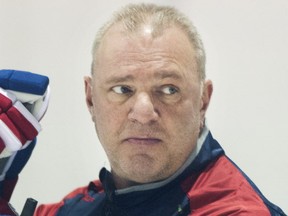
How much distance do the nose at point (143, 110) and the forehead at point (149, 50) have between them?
2.5 inches

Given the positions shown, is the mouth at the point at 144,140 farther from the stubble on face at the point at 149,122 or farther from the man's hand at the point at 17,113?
the man's hand at the point at 17,113

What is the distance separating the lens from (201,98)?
1130 mm

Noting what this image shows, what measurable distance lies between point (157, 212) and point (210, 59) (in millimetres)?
628

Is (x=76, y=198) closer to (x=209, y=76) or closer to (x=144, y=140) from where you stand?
(x=144, y=140)

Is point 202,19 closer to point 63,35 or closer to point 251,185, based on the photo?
point 63,35

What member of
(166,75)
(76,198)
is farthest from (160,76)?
(76,198)

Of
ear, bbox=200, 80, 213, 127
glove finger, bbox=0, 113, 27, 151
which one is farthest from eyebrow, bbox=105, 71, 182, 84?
glove finger, bbox=0, 113, 27, 151

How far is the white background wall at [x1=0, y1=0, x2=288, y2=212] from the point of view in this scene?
1469 mm

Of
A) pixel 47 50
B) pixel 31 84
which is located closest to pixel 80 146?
pixel 47 50

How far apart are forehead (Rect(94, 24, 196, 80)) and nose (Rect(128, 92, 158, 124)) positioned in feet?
0.21

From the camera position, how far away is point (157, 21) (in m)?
1.08

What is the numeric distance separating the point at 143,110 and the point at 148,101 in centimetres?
2

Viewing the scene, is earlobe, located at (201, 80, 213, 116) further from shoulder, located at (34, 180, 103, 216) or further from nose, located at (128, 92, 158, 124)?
shoulder, located at (34, 180, 103, 216)

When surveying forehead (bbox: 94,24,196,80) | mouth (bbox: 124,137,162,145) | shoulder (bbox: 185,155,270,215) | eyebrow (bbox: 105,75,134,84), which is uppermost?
forehead (bbox: 94,24,196,80)
